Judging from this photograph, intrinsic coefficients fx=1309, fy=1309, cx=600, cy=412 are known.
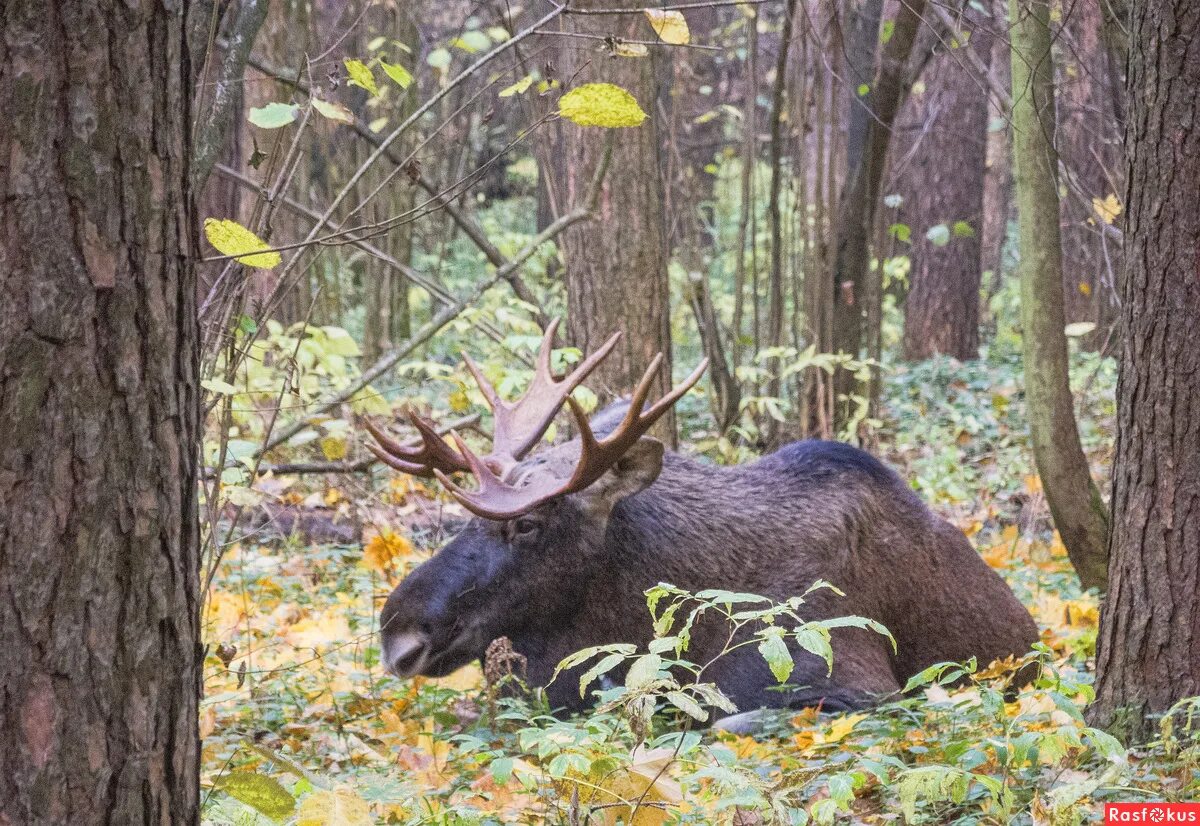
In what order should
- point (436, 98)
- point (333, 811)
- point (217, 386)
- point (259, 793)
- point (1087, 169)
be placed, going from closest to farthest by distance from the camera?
point (259, 793), point (333, 811), point (436, 98), point (217, 386), point (1087, 169)

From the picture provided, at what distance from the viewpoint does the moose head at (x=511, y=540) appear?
5.21 metres

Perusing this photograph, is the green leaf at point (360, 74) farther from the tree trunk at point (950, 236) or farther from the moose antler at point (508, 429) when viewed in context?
the tree trunk at point (950, 236)

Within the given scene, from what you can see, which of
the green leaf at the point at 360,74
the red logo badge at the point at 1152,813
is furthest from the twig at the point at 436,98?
the red logo badge at the point at 1152,813

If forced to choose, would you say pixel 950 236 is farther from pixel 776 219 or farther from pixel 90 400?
pixel 90 400

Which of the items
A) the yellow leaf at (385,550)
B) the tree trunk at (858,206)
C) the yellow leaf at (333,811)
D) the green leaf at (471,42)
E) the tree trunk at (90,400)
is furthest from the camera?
the tree trunk at (858,206)

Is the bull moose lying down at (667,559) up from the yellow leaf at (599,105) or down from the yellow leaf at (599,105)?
down

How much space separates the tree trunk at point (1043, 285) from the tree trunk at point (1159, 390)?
186 cm

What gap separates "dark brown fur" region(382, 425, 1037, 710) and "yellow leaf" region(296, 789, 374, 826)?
2.35 meters

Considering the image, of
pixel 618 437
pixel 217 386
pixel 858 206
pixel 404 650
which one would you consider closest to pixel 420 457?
pixel 404 650

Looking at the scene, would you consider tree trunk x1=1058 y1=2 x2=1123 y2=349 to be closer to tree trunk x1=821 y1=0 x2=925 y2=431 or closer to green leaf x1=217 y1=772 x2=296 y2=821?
tree trunk x1=821 y1=0 x2=925 y2=431

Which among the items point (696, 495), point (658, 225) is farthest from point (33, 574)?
point (658, 225)

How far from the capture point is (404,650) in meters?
5.21

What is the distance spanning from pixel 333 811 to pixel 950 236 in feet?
43.4

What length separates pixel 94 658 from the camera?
212 centimetres
